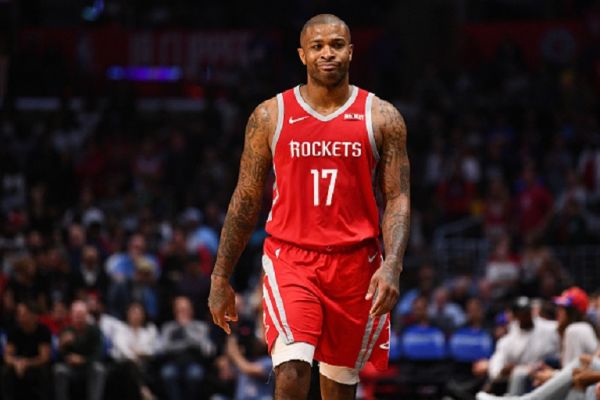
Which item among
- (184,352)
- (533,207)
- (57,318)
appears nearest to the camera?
(184,352)

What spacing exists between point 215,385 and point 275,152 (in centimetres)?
766

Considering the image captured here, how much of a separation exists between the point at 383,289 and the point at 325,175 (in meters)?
0.75

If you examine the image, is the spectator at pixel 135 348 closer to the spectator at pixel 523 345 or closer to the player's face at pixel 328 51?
the spectator at pixel 523 345

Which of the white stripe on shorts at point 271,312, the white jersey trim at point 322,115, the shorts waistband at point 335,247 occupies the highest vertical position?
the white jersey trim at point 322,115

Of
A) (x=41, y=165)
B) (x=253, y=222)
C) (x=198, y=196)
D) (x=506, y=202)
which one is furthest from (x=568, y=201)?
(x=253, y=222)

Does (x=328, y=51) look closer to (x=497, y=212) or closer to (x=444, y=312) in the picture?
(x=444, y=312)

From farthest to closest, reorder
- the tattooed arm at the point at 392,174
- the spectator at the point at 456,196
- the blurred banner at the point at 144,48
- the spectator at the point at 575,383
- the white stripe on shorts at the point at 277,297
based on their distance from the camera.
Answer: the blurred banner at the point at 144,48, the spectator at the point at 456,196, the spectator at the point at 575,383, the tattooed arm at the point at 392,174, the white stripe on shorts at the point at 277,297

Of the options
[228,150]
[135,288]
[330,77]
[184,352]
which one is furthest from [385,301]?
[228,150]

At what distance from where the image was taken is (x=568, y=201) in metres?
17.1

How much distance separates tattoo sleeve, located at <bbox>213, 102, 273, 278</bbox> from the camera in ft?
23.0

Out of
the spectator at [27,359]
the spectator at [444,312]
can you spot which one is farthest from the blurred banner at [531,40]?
the spectator at [27,359]

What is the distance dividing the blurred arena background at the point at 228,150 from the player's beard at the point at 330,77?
19.9 feet

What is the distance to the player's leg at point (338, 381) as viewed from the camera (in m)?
7.05

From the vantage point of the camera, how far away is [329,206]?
270 inches
